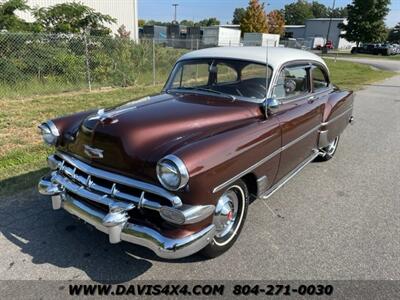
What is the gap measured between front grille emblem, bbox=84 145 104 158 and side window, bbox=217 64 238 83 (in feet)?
5.85

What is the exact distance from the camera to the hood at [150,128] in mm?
2756

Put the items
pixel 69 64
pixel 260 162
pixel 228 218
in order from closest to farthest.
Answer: pixel 228 218
pixel 260 162
pixel 69 64

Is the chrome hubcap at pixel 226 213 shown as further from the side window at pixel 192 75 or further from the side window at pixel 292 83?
the side window at pixel 192 75

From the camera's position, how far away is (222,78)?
13.5 feet

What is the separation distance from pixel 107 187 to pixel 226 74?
201 centimetres

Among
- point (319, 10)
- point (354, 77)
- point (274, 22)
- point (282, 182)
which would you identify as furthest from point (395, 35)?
point (282, 182)

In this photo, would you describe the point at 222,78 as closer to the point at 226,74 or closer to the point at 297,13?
the point at 226,74

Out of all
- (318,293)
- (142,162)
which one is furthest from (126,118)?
(318,293)

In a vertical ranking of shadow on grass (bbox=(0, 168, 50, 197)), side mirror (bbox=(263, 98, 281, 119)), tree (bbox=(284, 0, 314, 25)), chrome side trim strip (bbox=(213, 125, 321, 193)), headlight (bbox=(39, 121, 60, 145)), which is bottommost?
shadow on grass (bbox=(0, 168, 50, 197))

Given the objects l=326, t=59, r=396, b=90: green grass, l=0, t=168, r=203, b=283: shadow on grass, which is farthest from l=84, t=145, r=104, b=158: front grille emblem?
l=326, t=59, r=396, b=90: green grass

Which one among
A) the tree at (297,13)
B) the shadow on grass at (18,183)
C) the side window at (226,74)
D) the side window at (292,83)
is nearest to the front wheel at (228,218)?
the side window at (292,83)

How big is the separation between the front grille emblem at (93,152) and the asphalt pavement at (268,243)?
0.81 metres

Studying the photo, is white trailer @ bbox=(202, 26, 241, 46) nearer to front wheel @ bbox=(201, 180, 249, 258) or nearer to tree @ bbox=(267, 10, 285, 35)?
tree @ bbox=(267, 10, 285, 35)

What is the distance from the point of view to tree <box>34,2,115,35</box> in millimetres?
12159
